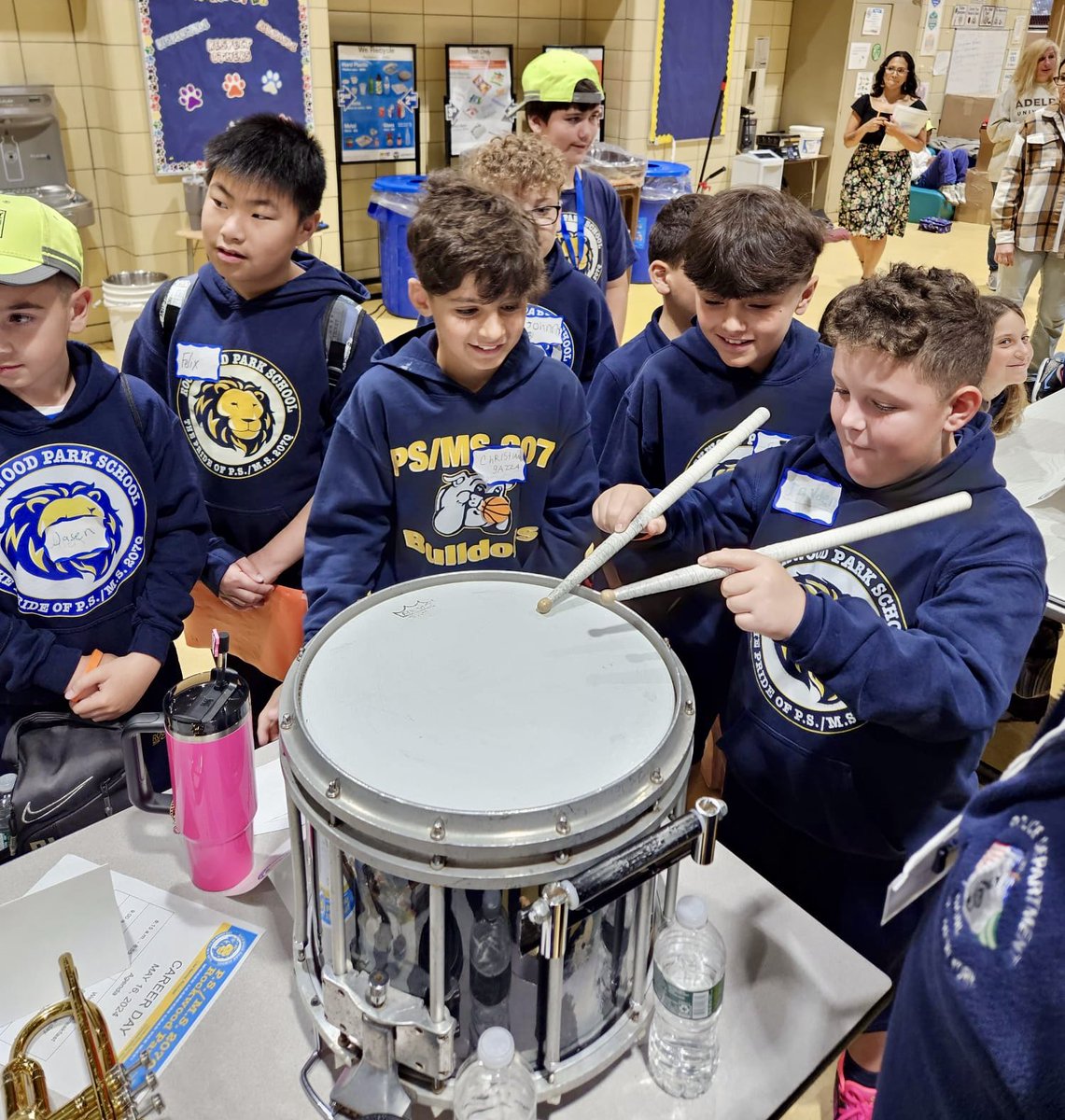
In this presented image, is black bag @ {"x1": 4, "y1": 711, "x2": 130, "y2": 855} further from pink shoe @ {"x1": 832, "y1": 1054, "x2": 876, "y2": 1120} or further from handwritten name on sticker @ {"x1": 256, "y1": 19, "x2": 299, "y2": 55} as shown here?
handwritten name on sticker @ {"x1": 256, "y1": 19, "x2": 299, "y2": 55}

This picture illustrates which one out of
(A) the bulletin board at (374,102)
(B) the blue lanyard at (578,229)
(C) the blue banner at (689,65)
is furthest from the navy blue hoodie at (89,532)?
(C) the blue banner at (689,65)

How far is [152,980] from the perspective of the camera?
40.2 inches

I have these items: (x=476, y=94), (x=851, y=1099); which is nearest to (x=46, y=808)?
(x=851, y=1099)

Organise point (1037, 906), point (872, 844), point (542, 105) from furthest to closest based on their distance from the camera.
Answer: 1. point (542, 105)
2. point (872, 844)
3. point (1037, 906)

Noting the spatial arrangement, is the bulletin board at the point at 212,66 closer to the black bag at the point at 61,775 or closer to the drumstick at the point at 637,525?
the black bag at the point at 61,775

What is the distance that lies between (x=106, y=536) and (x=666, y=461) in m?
0.99

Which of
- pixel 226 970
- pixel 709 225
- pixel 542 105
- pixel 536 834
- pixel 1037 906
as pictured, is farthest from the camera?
pixel 542 105

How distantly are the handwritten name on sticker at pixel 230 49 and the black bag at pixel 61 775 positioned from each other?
4.50m

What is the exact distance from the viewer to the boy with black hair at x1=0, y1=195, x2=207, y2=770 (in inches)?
54.5

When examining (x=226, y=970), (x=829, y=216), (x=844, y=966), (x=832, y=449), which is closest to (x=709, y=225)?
(x=832, y=449)

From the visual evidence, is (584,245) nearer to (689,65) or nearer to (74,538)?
(74,538)

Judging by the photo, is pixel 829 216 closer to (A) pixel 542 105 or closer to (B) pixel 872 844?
(A) pixel 542 105

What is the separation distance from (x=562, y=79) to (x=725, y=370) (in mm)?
1791

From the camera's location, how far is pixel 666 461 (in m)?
1.77
